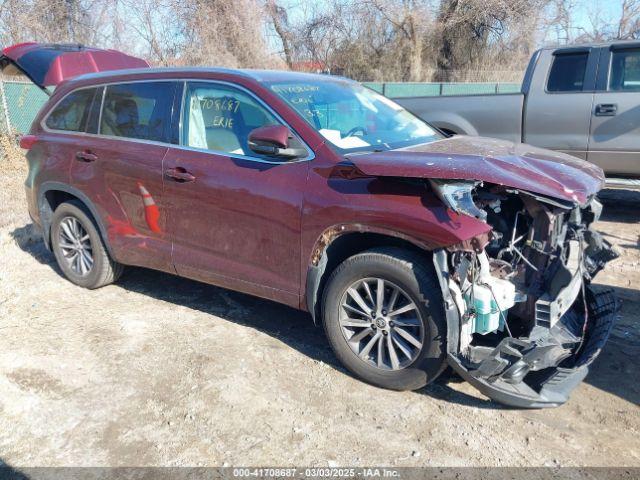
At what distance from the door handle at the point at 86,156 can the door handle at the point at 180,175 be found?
954 millimetres

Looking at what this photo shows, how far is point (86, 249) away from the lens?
5.16 metres

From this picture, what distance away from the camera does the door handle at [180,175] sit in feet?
13.4

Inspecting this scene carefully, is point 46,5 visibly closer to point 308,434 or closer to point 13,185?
point 13,185

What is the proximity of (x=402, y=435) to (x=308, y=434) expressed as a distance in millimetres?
519

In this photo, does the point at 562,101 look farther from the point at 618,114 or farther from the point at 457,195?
the point at 457,195

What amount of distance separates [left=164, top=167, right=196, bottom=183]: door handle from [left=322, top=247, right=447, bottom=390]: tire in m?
1.36

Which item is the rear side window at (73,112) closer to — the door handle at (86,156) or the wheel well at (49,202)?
the door handle at (86,156)

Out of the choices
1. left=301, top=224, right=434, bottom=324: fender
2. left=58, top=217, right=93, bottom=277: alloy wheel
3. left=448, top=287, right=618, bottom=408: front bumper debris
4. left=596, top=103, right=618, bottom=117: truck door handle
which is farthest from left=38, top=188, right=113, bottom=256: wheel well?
left=596, top=103, right=618, bottom=117: truck door handle

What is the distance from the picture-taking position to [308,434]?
3129mm

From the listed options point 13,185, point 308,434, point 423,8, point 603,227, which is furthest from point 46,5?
point 308,434

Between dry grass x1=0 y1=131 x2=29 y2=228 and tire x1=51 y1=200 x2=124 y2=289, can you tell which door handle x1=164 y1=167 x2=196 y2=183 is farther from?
dry grass x1=0 y1=131 x2=29 y2=228

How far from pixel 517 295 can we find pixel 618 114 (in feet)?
14.4

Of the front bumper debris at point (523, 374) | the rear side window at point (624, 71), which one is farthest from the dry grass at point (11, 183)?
the rear side window at point (624, 71)

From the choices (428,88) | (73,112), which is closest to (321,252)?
(73,112)
